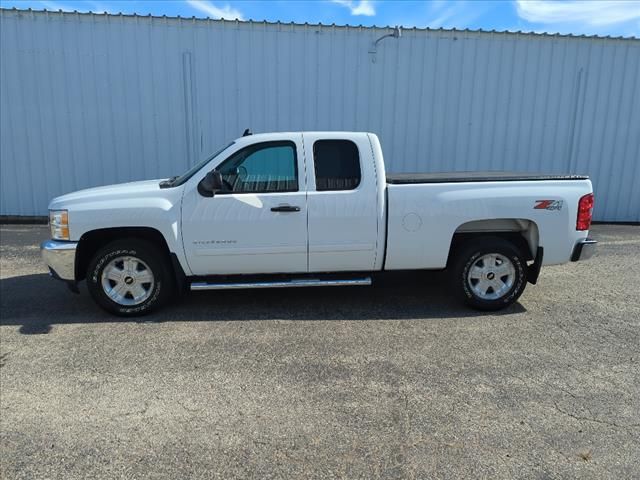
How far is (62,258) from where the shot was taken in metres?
4.62

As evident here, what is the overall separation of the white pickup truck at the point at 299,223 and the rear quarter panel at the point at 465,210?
1 cm

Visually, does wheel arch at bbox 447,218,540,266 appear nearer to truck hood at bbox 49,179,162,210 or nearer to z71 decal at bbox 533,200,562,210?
z71 decal at bbox 533,200,562,210

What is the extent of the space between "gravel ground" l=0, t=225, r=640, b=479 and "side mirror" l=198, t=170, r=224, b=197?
130 centimetres

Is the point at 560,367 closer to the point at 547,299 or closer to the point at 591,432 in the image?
the point at 591,432

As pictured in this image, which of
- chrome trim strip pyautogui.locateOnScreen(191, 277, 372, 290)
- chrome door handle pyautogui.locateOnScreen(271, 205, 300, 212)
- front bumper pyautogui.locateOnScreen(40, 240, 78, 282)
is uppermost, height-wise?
chrome door handle pyautogui.locateOnScreen(271, 205, 300, 212)

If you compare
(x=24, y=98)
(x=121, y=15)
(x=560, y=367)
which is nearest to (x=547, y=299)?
(x=560, y=367)

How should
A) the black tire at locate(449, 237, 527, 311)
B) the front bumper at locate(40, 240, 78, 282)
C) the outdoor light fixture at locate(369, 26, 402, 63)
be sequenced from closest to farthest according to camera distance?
the front bumper at locate(40, 240, 78, 282) → the black tire at locate(449, 237, 527, 311) → the outdoor light fixture at locate(369, 26, 402, 63)

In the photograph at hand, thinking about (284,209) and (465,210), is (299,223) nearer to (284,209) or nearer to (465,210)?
(284,209)

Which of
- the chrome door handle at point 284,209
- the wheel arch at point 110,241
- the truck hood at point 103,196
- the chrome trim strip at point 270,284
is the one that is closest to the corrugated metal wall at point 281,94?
the truck hood at point 103,196

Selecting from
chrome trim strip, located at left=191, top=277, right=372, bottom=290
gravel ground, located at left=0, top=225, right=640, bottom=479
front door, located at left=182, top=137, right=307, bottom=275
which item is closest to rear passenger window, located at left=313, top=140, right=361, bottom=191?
front door, located at left=182, top=137, right=307, bottom=275

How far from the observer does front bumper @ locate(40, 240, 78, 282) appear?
15.1ft

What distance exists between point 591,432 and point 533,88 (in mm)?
9338

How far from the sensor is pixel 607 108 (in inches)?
418

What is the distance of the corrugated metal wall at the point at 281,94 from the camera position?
9.70 meters
